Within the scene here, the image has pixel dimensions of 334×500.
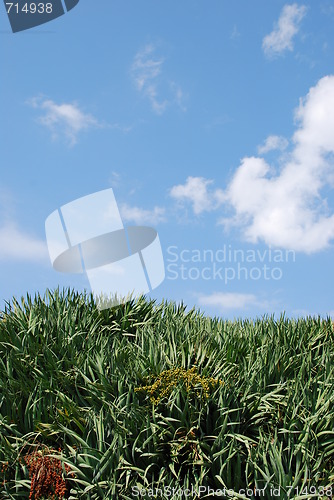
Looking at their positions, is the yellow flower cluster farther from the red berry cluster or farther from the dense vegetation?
the red berry cluster

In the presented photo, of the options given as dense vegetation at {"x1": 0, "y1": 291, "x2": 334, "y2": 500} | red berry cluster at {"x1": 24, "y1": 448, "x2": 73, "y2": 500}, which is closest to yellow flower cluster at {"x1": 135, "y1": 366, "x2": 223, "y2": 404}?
dense vegetation at {"x1": 0, "y1": 291, "x2": 334, "y2": 500}

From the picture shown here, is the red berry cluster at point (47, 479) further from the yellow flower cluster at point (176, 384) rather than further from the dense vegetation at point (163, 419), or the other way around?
the yellow flower cluster at point (176, 384)

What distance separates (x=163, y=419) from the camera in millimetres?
5066

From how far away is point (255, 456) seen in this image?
15.5ft

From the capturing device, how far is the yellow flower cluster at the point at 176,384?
5297mm

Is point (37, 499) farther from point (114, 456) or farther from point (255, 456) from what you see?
point (255, 456)

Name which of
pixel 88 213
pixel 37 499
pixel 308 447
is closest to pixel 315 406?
pixel 308 447

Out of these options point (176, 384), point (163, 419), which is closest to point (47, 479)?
point (163, 419)

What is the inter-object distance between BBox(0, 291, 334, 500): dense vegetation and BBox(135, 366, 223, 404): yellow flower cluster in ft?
0.04

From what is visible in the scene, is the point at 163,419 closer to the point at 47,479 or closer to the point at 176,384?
the point at 176,384

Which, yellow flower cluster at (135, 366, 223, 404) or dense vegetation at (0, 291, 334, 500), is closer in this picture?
dense vegetation at (0, 291, 334, 500)

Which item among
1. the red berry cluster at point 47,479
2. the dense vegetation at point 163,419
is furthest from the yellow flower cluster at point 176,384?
the red berry cluster at point 47,479

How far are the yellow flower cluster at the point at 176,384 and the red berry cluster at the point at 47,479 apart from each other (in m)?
1.10

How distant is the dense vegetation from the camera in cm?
468
